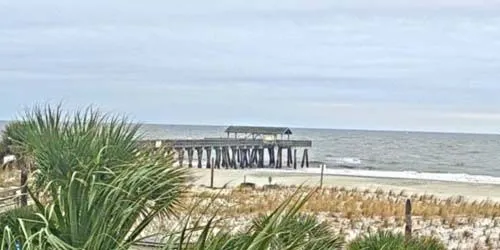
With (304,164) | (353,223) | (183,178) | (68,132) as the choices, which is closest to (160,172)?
(183,178)

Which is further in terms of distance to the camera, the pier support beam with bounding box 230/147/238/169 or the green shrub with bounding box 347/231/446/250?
the pier support beam with bounding box 230/147/238/169

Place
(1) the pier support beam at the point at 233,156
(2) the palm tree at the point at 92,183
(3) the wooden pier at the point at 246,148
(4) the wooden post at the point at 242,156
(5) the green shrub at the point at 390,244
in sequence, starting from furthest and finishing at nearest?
(4) the wooden post at the point at 242,156
(1) the pier support beam at the point at 233,156
(3) the wooden pier at the point at 246,148
(5) the green shrub at the point at 390,244
(2) the palm tree at the point at 92,183

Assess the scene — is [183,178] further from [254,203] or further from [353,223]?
[254,203]

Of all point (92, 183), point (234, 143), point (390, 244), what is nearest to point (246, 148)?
point (234, 143)

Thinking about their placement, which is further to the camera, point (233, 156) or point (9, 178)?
point (233, 156)

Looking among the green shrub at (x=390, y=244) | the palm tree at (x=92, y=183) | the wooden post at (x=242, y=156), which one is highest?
the palm tree at (x=92, y=183)

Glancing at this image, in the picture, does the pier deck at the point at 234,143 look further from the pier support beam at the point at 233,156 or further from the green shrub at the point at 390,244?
the green shrub at the point at 390,244

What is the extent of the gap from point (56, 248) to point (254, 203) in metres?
17.2

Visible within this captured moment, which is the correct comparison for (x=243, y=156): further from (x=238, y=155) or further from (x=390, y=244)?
(x=390, y=244)

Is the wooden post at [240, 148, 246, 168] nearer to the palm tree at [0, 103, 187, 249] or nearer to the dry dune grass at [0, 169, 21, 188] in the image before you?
the dry dune grass at [0, 169, 21, 188]

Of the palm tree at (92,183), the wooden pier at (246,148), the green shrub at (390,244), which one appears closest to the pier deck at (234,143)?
the wooden pier at (246,148)

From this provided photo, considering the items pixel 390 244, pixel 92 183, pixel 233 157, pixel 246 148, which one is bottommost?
pixel 233 157

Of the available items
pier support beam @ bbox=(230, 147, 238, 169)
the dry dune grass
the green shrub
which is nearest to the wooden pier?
pier support beam @ bbox=(230, 147, 238, 169)

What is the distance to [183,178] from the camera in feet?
21.2
